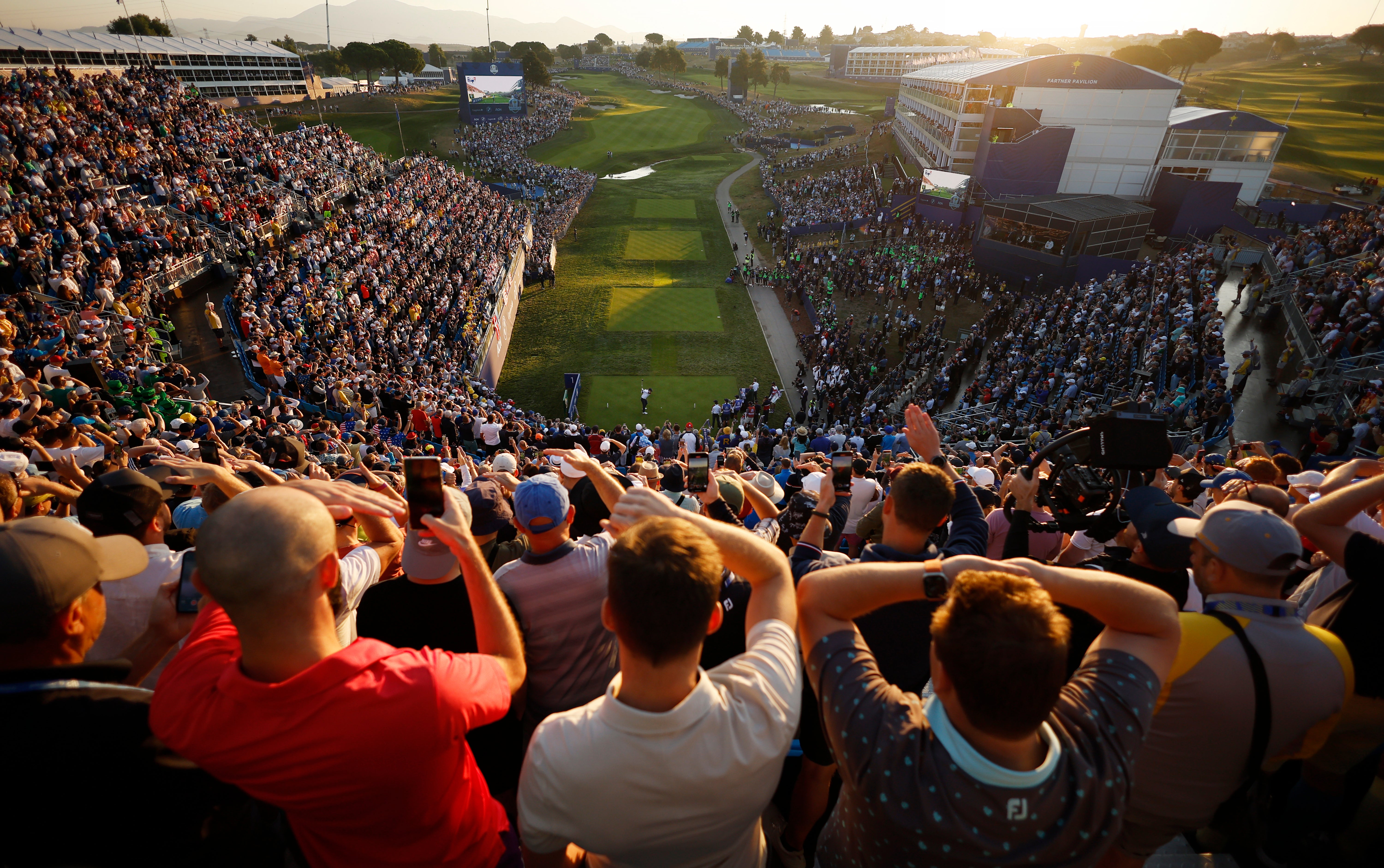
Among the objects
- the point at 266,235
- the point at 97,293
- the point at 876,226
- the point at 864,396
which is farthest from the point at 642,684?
the point at 876,226

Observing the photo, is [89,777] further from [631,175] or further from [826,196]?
[631,175]

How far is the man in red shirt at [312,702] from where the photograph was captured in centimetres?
167

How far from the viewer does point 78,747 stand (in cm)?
165

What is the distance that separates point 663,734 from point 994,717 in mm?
822

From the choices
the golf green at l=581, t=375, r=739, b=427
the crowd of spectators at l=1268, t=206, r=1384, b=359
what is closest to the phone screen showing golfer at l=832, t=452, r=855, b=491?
the golf green at l=581, t=375, r=739, b=427

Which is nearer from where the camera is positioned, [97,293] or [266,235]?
[97,293]

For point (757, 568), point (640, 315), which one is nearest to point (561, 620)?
point (757, 568)

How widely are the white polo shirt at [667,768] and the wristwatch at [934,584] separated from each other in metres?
0.48

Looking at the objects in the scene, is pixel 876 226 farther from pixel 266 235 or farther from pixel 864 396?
pixel 266 235

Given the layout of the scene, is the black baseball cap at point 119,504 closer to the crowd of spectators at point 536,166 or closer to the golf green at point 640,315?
the golf green at point 640,315

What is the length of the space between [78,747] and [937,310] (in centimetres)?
2787

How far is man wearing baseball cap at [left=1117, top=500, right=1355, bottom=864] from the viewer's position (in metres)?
2.20

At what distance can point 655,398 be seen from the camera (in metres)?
21.1

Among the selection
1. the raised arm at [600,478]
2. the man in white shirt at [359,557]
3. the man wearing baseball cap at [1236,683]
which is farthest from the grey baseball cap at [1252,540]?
the man in white shirt at [359,557]
